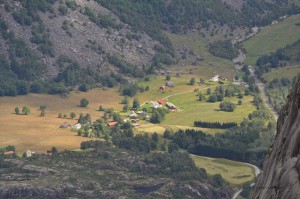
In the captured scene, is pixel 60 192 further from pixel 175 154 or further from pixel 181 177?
pixel 175 154

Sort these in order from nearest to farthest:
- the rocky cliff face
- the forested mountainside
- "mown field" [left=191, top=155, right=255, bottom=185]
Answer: the rocky cliff face < the forested mountainside < "mown field" [left=191, top=155, right=255, bottom=185]

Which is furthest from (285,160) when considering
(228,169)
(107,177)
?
(228,169)

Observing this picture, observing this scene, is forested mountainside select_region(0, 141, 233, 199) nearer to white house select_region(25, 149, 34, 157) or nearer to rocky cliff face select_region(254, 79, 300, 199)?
white house select_region(25, 149, 34, 157)

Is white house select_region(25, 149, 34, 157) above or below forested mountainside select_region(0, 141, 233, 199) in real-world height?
above

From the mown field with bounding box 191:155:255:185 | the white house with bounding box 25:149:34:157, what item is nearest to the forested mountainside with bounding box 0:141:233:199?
the mown field with bounding box 191:155:255:185

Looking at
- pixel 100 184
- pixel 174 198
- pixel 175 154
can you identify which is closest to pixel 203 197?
pixel 174 198

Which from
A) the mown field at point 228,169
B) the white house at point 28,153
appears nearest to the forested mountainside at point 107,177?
the mown field at point 228,169

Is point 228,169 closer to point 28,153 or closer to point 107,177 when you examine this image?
point 107,177
